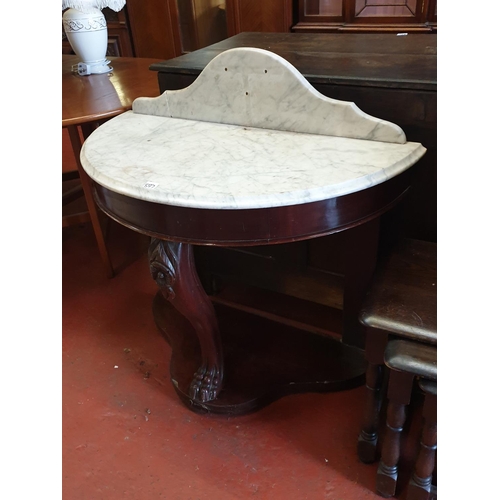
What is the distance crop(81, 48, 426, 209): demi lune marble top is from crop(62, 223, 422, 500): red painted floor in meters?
0.79

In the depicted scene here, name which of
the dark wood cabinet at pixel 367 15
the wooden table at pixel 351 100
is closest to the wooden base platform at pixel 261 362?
the wooden table at pixel 351 100

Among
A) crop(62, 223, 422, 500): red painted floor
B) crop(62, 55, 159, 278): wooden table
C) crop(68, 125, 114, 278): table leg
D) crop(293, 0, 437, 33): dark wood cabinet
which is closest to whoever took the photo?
crop(62, 223, 422, 500): red painted floor

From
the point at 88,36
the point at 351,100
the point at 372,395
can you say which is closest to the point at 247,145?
the point at 351,100

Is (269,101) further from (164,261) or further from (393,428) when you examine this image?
(393,428)

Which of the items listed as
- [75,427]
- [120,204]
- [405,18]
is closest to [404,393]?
[120,204]

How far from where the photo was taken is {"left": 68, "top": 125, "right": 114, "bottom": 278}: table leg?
1.93 m

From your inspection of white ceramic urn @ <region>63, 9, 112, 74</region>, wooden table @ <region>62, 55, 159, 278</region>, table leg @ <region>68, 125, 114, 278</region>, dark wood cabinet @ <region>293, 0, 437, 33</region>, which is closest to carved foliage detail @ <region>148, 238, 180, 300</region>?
wooden table @ <region>62, 55, 159, 278</region>

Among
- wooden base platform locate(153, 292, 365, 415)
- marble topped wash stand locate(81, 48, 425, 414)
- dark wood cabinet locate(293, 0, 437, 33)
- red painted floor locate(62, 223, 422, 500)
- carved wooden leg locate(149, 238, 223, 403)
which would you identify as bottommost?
red painted floor locate(62, 223, 422, 500)

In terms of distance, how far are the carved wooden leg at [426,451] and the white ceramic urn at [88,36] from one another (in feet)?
6.38

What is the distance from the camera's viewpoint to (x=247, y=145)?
1.14 m

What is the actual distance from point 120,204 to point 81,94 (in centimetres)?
111

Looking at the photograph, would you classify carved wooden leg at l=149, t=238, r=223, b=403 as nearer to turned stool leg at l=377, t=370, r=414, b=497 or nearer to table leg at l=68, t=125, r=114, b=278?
turned stool leg at l=377, t=370, r=414, b=497

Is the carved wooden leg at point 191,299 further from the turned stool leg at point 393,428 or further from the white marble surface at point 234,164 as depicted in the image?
the turned stool leg at point 393,428

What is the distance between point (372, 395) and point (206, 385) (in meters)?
0.50
